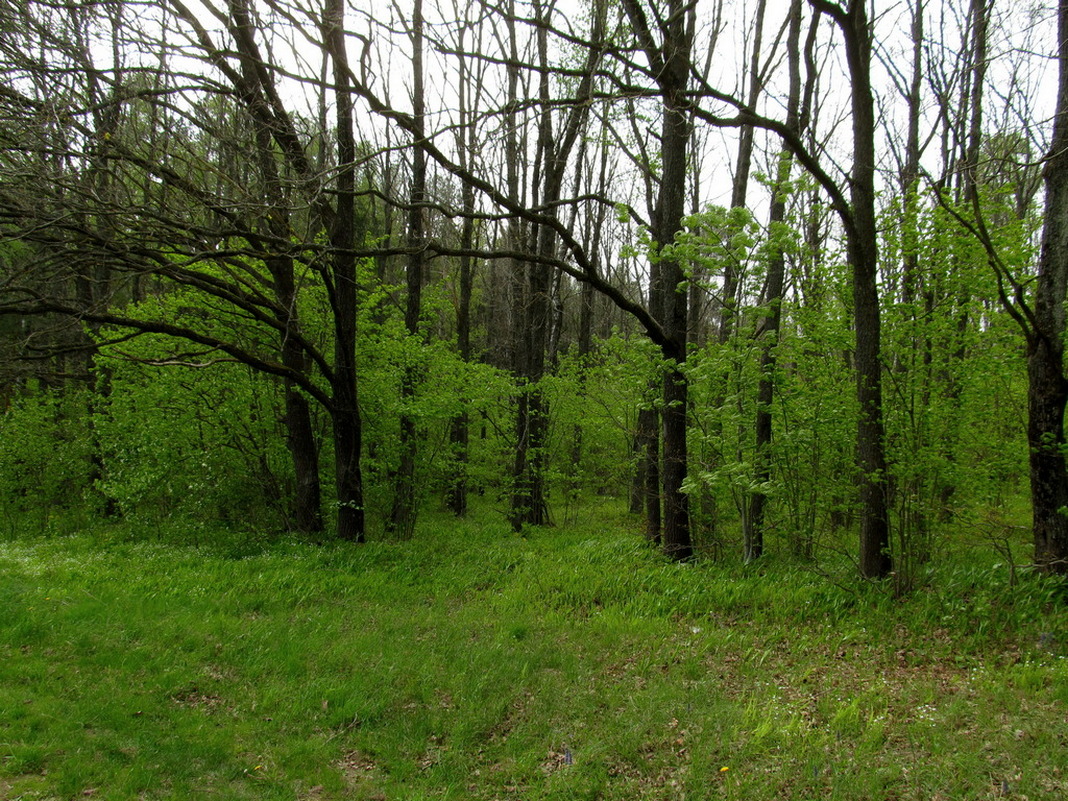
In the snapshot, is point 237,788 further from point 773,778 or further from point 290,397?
point 290,397

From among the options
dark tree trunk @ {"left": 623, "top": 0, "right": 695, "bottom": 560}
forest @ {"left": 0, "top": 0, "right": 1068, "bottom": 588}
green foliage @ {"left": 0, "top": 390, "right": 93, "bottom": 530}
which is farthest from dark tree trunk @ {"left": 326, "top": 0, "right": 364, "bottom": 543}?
green foliage @ {"left": 0, "top": 390, "right": 93, "bottom": 530}

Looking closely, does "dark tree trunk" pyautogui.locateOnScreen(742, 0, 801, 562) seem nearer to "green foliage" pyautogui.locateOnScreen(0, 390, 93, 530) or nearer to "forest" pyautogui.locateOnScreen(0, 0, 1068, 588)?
"forest" pyautogui.locateOnScreen(0, 0, 1068, 588)

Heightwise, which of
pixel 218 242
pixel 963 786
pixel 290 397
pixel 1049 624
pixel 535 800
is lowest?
pixel 535 800

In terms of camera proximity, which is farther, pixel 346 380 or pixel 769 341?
pixel 346 380

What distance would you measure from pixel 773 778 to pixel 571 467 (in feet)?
38.9

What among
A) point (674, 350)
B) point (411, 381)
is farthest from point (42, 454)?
point (674, 350)

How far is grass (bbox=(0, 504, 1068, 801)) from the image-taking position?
3260mm

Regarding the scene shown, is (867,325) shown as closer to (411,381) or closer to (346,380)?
(346,380)

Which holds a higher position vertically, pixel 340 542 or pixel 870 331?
pixel 870 331

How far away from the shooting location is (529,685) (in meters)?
4.38

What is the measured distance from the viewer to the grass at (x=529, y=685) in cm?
326

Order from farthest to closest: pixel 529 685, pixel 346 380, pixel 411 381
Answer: pixel 411 381
pixel 346 380
pixel 529 685

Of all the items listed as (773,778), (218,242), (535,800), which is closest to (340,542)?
(218,242)

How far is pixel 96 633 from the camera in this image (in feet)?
15.8
